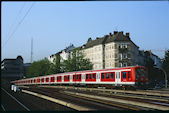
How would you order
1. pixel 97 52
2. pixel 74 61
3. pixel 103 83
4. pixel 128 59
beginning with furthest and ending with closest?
1. pixel 97 52
2. pixel 128 59
3. pixel 74 61
4. pixel 103 83

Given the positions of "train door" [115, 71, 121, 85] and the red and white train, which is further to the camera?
"train door" [115, 71, 121, 85]

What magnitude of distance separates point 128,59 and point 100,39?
50.8 ft

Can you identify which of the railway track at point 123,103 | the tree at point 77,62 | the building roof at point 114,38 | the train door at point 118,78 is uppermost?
the building roof at point 114,38

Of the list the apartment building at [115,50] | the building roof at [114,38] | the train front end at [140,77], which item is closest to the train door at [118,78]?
the train front end at [140,77]

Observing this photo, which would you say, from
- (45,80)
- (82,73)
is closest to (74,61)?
(45,80)

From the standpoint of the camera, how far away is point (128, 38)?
8056cm

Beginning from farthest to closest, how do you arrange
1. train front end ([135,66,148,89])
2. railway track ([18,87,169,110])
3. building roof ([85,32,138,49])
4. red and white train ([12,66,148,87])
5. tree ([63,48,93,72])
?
building roof ([85,32,138,49]) → tree ([63,48,93,72]) → train front end ([135,66,148,89]) → red and white train ([12,66,148,87]) → railway track ([18,87,169,110])

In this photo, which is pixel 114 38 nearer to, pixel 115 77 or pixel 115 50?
pixel 115 50

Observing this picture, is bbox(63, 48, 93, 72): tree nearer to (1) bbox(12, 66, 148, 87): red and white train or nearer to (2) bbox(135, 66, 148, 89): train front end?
(1) bbox(12, 66, 148, 87): red and white train

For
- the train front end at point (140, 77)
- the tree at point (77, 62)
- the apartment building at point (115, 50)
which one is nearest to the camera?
the train front end at point (140, 77)

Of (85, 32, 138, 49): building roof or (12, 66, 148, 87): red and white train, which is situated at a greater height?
(85, 32, 138, 49): building roof

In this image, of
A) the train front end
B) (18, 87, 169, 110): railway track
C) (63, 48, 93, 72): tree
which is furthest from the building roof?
(18, 87, 169, 110): railway track

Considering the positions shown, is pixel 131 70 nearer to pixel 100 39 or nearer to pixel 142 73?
pixel 142 73

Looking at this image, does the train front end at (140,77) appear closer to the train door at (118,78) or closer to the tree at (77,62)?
the train door at (118,78)
